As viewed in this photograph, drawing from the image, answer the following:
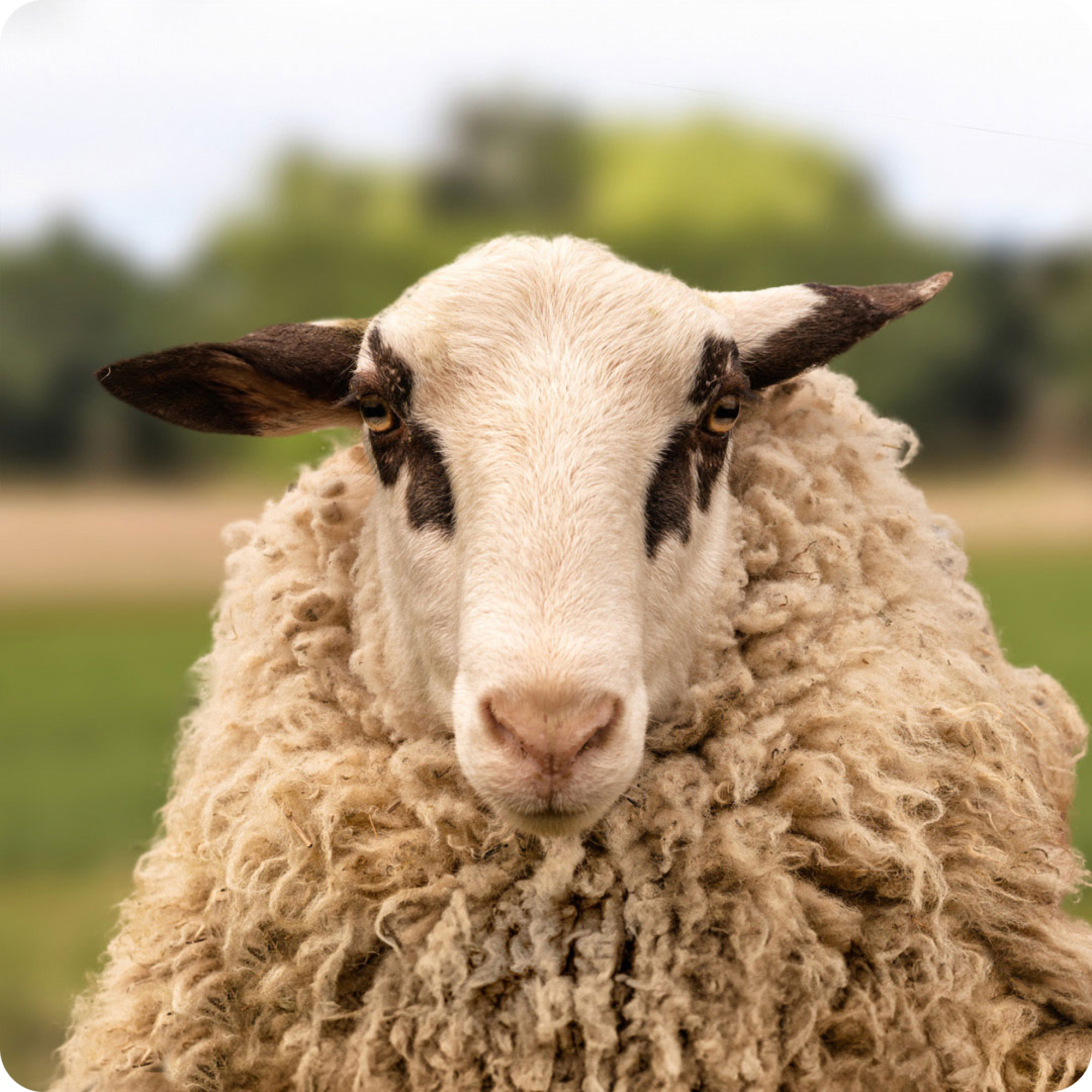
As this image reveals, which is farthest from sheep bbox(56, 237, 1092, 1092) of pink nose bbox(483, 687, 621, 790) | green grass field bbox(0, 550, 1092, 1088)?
green grass field bbox(0, 550, 1092, 1088)

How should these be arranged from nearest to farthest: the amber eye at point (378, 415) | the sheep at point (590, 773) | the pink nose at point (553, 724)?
the pink nose at point (553, 724) < the sheep at point (590, 773) < the amber eye at point (378, 415)

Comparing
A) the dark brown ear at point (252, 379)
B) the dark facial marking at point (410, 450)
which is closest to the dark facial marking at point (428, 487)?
the dark facial marking at point (410, 450)

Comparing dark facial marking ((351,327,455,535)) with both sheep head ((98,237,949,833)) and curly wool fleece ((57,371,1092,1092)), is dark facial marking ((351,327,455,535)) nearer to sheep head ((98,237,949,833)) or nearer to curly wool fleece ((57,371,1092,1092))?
sheep head ((98,237,949,833))

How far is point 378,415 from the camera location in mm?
2252

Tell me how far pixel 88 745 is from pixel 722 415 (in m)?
8.68

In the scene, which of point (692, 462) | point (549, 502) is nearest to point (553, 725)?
point (549, 502)

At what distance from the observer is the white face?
1786 millimetres

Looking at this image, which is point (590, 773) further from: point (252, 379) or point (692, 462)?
point (252, 379)

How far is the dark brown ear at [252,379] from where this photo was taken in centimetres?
236

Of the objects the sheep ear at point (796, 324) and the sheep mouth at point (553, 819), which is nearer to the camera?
the sheep mouth at point (553, 819)

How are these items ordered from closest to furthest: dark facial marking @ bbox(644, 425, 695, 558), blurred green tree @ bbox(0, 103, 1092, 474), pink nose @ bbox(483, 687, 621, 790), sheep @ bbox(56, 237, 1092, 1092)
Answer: pink nose @ bbox(483, 687, 621, 790) < sheep @ bbox(56, 237, 1092, 1092) < dark facial marking @ bbox(644, 425, 695, 558) < blurred green tree @ bbox(0, 103, 1092, 474)

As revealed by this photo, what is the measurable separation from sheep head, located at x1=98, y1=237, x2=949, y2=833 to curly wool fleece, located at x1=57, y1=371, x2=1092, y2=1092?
6.7 inches

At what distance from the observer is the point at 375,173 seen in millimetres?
5191

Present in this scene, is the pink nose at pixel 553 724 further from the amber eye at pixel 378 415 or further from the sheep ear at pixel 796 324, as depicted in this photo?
the sheep ear at pixel 796 324
